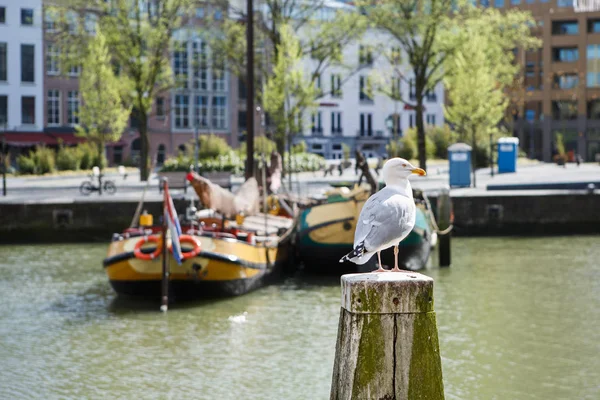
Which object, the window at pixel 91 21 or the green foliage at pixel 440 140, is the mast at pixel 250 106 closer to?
the window at pixel 91 21

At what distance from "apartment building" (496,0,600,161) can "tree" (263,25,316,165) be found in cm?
5838

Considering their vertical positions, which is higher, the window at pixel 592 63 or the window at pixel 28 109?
the window at pixel 592 63

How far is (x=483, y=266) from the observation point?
26547 mm

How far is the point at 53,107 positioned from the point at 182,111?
1213 centimetres

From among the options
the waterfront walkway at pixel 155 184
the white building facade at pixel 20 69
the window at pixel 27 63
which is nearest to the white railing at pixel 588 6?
the waterfront walkway at pixel 155 184

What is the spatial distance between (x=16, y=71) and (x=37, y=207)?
→ 48.4m

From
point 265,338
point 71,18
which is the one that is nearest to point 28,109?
point 71,18

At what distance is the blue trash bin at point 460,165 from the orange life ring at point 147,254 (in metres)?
25.2

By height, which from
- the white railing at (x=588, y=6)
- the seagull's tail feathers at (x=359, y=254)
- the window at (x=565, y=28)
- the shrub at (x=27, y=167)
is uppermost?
the white railing at (x=588, y=6)

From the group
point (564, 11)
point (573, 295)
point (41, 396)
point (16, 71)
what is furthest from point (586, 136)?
point (41, 396)

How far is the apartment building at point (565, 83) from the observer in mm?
107188

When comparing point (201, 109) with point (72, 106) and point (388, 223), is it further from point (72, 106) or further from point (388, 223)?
point (388, 223)

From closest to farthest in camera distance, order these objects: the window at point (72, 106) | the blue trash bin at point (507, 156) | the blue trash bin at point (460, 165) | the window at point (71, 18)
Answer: the blue trash bin at point (460, 165) → the window at point (71, 18) → the blue trash bin at point (507, 156) → the window at point (72, 106)

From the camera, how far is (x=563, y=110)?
108812 mm
